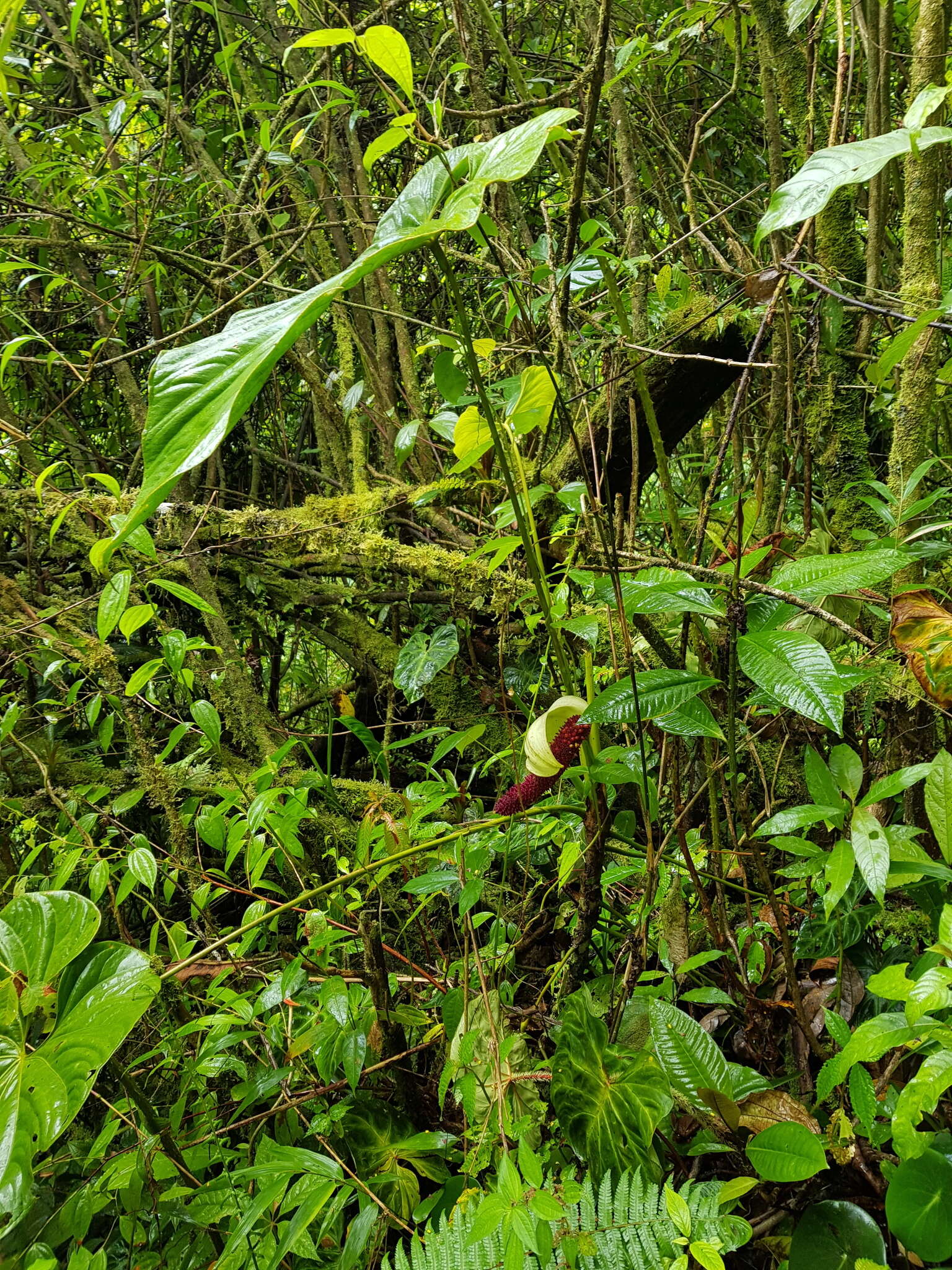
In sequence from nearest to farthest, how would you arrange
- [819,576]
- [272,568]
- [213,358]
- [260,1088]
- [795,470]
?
[213,358]
[819,576]
[260,1088]
[795,470]
[272,568]

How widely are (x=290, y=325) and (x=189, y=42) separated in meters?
2.73

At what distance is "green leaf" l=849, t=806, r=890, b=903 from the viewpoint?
0.58m

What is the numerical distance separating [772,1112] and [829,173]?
0.72 m

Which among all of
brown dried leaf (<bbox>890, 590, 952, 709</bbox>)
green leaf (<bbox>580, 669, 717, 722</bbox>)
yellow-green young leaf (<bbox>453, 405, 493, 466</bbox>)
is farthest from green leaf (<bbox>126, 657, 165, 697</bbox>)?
brown dried leaf (<bbox>890, 590, 952, 709</bbox>)

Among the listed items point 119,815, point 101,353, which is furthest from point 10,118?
point 119,815

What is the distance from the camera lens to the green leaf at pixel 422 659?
1.56 meters

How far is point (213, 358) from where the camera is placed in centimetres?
34

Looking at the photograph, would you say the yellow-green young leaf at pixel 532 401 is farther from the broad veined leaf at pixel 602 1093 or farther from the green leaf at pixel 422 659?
the green leaf at pixel 422 659

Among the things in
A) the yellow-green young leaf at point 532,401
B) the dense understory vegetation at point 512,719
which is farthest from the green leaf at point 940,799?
the yellow-green young leaf at point 532,401

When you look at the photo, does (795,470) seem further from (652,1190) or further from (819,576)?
(652,1190)

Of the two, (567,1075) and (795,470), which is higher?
(795,470)

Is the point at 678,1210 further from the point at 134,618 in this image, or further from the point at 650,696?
the point at 134,618

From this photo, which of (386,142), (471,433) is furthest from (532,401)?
(386,142)

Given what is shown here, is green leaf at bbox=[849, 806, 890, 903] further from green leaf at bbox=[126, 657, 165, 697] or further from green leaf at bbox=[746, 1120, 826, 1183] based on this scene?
green leaf at bbox=[126, 657, 165, 697]
